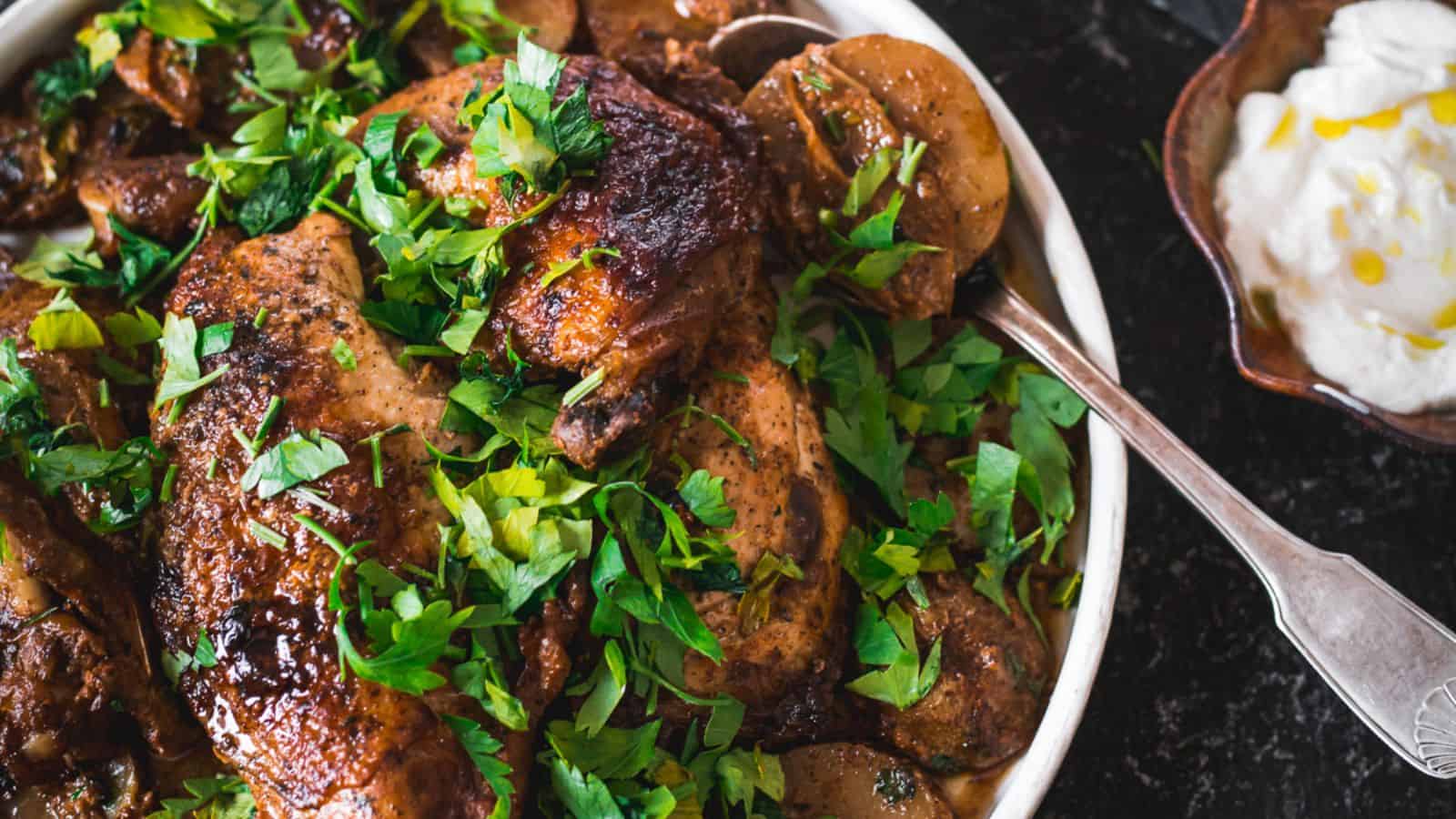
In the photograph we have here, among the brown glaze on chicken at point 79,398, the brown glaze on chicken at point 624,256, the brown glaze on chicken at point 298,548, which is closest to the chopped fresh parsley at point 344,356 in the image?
the brown glaze on chicken at point 298,548

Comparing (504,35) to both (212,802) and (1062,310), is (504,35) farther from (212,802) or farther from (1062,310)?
(212,802)

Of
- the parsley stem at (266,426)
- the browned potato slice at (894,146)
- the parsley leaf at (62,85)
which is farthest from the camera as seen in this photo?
the parsley leaf at (62,85)

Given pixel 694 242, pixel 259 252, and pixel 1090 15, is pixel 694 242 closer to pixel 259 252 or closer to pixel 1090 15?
pixel 259 252

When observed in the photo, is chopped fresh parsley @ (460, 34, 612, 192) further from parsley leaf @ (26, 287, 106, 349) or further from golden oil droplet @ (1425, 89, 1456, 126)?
golden oil droplet @ (1425, 89, 1456, 126)

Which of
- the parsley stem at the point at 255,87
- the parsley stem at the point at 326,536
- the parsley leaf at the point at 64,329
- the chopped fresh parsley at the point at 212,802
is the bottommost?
the chopped fresh parsley at the point at 212,802

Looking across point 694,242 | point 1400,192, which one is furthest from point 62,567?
point 1400,192

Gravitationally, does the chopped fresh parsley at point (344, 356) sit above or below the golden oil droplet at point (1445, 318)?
above

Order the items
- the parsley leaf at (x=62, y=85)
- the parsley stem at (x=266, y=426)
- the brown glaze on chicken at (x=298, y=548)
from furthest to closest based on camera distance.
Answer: the parsley leaf at (x=62, y=85) → the parsley stem at (x=266, y=426) → the brown glaze on chicken at (x=298, y=548)

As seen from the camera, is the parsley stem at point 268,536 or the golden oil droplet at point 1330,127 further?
the golden oil droplet at point 1330,127

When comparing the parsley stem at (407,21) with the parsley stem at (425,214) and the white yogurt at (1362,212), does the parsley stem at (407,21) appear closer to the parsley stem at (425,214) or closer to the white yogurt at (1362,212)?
the parsley stem at (425,214)
